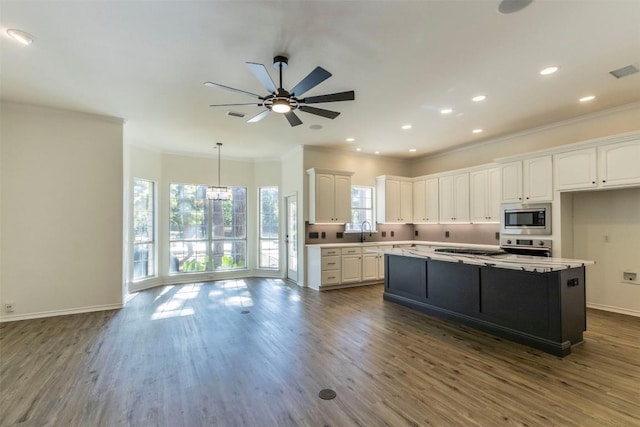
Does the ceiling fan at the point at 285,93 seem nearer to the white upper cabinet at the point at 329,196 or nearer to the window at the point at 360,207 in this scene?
the white upper cabinet at the point at 329,196

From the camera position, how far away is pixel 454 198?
259 inches

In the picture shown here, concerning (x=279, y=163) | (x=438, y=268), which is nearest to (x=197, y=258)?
(x=279, y=163)

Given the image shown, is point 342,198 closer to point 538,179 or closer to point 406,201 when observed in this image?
point 406,201

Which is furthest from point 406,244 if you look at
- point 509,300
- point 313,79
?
point 313,79

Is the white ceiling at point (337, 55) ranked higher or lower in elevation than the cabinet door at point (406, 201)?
higher

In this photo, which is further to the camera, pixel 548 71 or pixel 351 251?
pixel 351 251

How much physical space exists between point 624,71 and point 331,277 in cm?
520

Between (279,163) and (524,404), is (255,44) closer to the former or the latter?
(524,404)

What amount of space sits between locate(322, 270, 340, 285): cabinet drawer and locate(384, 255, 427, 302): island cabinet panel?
1.25 metres

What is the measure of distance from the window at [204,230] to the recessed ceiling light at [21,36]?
14.4ft

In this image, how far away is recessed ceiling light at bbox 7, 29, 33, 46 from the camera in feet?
8.65

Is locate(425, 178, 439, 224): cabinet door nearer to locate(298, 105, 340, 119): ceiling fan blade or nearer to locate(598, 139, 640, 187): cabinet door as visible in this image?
locate(598, 139, 640, 187): cabinet door

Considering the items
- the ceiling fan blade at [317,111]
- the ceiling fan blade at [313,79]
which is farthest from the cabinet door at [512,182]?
the ceiling fan blade at [313,79]

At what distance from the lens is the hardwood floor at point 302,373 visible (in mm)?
2188
